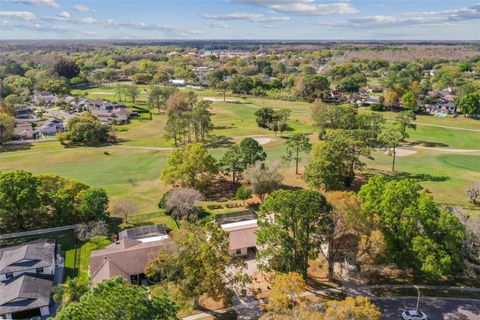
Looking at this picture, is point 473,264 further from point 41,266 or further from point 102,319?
point 41,266

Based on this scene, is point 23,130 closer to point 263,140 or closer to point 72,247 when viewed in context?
point 263,140

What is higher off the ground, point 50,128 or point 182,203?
point 50,128

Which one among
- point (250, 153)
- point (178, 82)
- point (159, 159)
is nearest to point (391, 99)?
point (250, 153)

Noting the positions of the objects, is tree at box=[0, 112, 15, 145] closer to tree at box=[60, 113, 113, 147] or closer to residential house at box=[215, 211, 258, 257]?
tree at box=[60, 113, 113, 147]

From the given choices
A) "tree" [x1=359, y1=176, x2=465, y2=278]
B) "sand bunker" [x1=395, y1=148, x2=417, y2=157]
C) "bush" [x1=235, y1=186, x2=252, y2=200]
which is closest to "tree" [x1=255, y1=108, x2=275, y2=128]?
"sand bunker" [x1=395, y1=148, x2=417, y2=157]

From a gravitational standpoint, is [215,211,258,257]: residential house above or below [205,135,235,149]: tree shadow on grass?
below

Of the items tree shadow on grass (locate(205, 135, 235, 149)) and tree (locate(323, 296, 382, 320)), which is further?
tree shadow on grass (locate(205, 135, 235, 149))

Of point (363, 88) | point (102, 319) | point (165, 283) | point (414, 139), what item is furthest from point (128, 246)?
point (363, 88)
